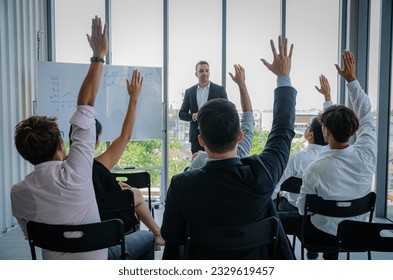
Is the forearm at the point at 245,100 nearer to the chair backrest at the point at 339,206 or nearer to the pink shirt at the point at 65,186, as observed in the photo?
the chair backrest at the point at 339,206

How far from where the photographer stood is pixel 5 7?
3.76 m

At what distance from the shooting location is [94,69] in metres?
1.53

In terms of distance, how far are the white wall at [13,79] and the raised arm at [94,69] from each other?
8.22 ft

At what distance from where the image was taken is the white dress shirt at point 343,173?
6.62 feet

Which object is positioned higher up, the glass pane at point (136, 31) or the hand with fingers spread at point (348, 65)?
the glass pane at point (136, 31)

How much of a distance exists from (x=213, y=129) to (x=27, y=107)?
3.59 m

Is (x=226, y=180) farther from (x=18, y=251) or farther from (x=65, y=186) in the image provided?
(x=18, y=251)

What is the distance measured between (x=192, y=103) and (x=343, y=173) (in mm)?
2941

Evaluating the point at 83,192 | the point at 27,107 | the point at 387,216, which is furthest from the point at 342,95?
the point at 83,192

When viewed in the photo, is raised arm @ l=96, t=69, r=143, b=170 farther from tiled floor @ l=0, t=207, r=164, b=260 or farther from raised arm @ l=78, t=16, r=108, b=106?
tiled floor @ l=0, t=207, r=164, b=260

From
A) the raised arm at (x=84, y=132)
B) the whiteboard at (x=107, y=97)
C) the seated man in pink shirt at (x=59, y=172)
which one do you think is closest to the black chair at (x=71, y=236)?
the seated man in pink shirt at (x=59, y=172)

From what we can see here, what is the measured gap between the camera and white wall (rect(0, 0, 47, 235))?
3.72 m

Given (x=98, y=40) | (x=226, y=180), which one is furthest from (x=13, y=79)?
(x=226, y=180)
